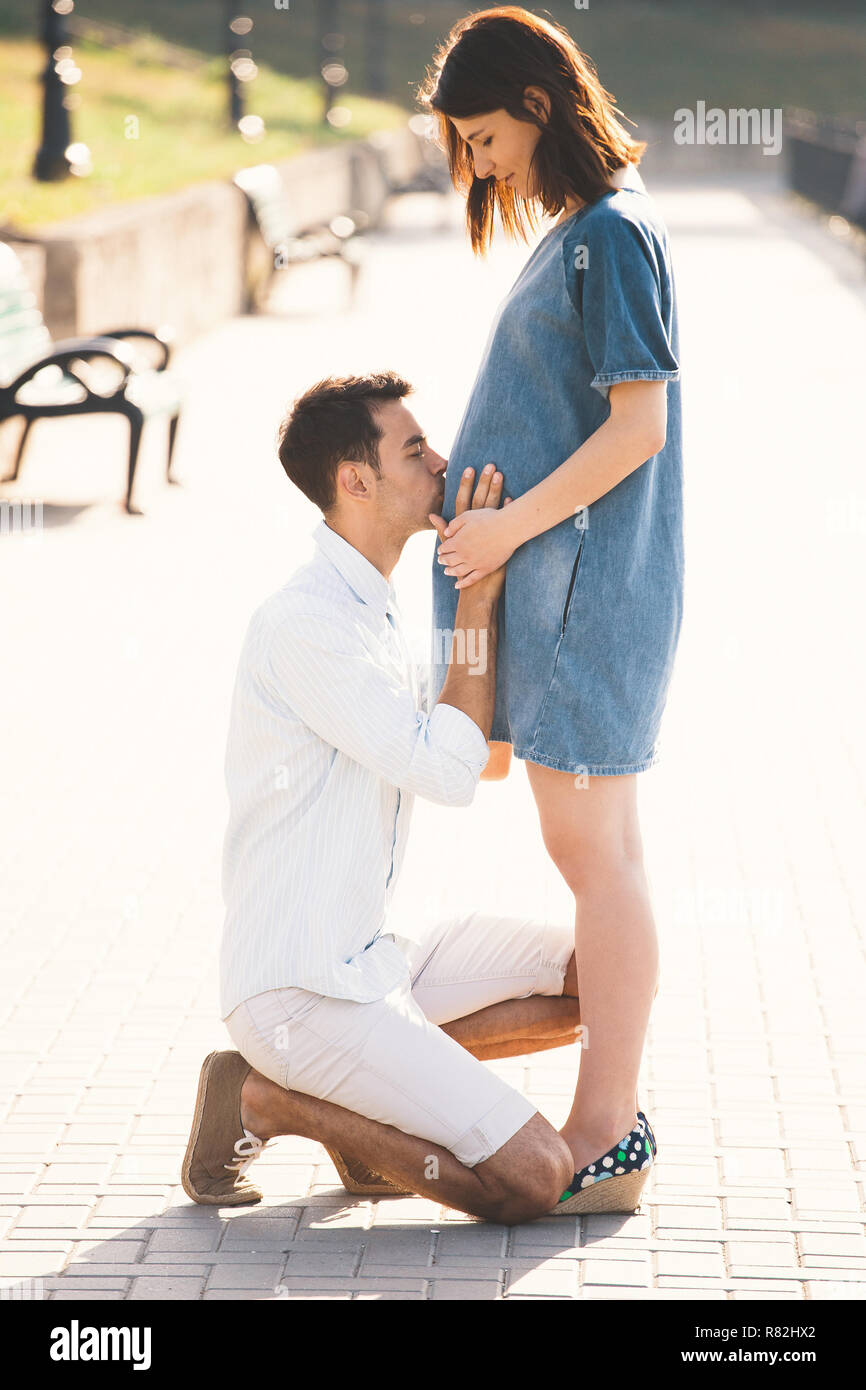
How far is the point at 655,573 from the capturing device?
9.93 ft

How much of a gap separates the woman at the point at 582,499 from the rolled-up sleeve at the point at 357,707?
15 cm

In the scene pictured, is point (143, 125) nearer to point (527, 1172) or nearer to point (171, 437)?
point (171, 437)

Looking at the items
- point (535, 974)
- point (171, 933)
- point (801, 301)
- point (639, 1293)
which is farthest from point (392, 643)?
point (801, 301)

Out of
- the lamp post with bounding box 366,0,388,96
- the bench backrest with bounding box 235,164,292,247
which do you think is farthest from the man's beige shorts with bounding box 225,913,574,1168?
the lamp post with bounding box 366,0,388,96

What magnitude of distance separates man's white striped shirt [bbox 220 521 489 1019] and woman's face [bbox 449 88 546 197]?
68 centimetres

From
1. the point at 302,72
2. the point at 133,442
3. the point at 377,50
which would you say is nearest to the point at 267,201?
the point at 133,442

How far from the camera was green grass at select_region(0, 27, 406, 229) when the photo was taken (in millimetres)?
13914

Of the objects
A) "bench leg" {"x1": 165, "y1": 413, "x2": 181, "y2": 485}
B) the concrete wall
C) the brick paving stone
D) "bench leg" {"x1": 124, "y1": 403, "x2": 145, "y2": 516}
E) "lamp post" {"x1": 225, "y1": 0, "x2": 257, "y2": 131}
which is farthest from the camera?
"lamp post" {"x1": 225, "y1": 0, "x2": 257, "y2": 131}

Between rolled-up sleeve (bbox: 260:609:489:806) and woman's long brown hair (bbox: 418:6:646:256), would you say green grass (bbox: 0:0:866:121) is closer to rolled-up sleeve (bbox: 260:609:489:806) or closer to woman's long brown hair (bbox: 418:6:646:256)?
woman's long brown hair (bbox: 418:6:646:256)

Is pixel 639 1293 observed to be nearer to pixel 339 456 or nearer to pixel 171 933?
pixel 339 456

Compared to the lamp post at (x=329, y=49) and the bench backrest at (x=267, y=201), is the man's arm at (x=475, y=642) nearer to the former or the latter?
the bench backrest at (x=267, y=201)

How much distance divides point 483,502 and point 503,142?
588 millimetres

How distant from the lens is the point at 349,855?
3.01 m
